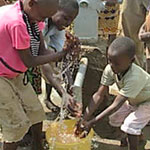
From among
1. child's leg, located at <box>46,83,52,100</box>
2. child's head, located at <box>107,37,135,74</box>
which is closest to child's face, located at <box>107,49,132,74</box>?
child's head, located at <box>107,37,135,74</box>

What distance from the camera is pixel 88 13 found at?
492 centimetres

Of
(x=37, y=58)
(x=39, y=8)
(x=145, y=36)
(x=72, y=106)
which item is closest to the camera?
(x=39, y=8)

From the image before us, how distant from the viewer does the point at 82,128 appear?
3.11 metres

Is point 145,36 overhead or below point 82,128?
overhead

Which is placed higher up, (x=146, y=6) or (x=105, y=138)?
(x=146, y=6)

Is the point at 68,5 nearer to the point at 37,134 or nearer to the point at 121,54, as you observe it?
the point at 121,54

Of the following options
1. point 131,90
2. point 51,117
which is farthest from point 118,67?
point 51,117

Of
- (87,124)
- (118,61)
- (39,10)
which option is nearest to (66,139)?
(87,124)

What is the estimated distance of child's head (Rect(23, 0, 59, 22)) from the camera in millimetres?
2596

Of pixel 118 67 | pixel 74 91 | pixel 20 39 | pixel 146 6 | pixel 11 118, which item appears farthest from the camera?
pixel 146 6

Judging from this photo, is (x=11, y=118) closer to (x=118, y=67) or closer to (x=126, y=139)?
(x=118, y=67)

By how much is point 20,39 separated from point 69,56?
1.67ft

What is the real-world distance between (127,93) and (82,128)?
0.42 meters

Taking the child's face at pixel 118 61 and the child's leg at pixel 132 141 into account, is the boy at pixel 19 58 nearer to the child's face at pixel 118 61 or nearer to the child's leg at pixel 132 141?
the child's face at pixel 118 61
